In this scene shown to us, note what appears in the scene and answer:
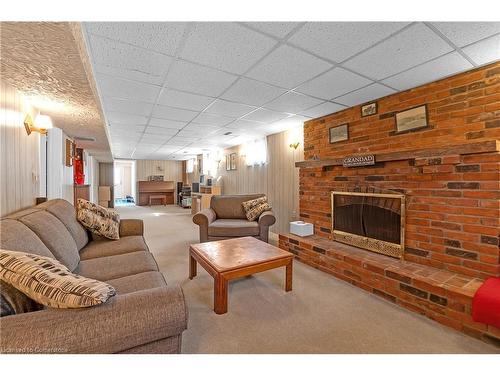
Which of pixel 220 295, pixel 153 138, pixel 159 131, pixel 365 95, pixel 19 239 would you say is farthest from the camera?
pixel 153 138

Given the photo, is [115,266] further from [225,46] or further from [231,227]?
[225,46]

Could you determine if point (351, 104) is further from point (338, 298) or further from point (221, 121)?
point (338, 298)

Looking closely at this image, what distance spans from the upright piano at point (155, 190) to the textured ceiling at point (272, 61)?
7.75 m

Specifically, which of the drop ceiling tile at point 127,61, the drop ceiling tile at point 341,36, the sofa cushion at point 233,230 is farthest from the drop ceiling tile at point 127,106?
the drop ceiling tile at point 341,36

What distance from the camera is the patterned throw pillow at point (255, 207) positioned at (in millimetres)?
3674

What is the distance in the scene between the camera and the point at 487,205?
6.09 feet

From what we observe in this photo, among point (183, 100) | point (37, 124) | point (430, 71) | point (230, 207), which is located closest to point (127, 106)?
point (183, 100)

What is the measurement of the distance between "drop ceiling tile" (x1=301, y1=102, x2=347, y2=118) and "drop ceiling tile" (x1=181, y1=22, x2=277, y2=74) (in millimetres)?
1424

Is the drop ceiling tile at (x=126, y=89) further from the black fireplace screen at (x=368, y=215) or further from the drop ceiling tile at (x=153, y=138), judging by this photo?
the black fireplace screen at (x=368, y=215)

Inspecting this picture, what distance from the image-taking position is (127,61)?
1888 mm

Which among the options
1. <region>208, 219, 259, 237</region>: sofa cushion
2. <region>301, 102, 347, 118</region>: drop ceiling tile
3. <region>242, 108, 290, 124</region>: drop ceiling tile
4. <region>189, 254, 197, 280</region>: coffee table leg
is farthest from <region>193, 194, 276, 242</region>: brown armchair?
<region>301, 102, 347, 118</region>: drop ceiling tile

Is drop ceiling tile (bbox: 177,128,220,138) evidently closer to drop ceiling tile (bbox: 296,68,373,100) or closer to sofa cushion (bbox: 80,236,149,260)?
drop ceiling tile (bbox: 296,68,373,100)

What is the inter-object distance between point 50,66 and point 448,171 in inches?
134
